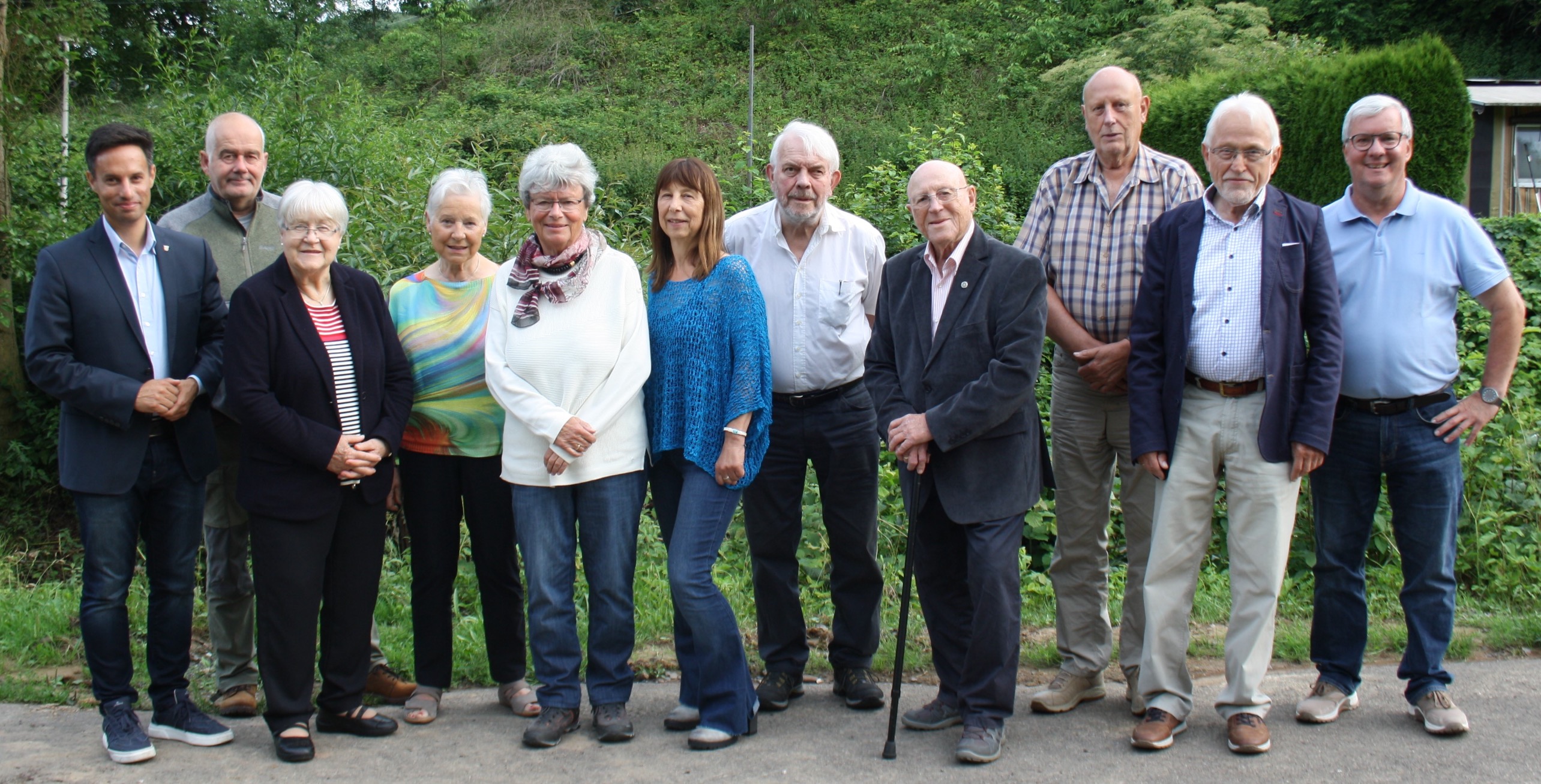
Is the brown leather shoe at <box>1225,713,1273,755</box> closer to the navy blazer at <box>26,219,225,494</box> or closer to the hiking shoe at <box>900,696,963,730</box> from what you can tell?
the hiking shoe at <box>900,696,963,730</box>

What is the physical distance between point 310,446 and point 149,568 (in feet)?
2.65

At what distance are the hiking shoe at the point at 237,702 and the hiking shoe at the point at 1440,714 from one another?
411 cm

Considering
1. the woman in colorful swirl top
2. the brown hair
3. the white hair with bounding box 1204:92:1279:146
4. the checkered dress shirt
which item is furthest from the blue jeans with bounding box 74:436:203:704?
the white hair with bounding box 1204:92:1279:146

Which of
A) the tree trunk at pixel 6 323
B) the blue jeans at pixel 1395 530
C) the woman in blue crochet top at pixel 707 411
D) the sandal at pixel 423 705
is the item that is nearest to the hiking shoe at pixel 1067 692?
the blue jeans at pixel 1395 530

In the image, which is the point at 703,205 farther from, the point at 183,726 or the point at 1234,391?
the point at 183,726

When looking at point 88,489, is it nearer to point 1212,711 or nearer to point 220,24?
point 1212,711

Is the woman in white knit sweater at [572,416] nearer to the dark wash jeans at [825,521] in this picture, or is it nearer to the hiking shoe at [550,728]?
the hiking shoe at [550,728]

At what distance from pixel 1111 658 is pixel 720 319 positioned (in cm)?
220

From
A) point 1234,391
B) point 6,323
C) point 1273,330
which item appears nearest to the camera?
point 1273,330

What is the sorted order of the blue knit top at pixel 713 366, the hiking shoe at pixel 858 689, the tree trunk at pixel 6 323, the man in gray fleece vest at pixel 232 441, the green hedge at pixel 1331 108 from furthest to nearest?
the green hedge at pixel 1331 108, the tree trunk at pixel 6 323, the man in gray fleece vest at pixel 232 441, the hiking shoe at pixel 858 689, the blue knit top at pixel 713 366

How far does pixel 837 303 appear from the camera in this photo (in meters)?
4.17

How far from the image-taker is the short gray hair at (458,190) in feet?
13.1

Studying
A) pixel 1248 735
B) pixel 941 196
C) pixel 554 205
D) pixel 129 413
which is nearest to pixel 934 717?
pixel 1248 735

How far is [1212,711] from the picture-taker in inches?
155
